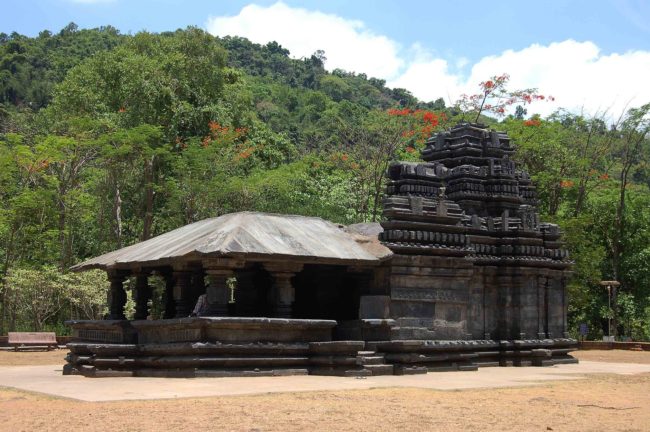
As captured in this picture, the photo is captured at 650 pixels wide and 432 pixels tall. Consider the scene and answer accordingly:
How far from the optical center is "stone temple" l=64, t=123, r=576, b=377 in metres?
15.7

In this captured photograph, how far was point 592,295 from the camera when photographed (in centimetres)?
3731

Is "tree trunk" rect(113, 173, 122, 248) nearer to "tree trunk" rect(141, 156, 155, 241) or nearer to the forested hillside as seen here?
the forested hillside

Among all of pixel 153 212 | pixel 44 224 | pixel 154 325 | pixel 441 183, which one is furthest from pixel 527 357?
pixel 153 212

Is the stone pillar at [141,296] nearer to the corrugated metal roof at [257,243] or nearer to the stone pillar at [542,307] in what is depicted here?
the corrugated metal roof at [257,243]

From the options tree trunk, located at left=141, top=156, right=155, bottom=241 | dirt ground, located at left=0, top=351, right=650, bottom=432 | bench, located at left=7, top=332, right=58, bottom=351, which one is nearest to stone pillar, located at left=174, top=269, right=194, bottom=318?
dirt ground, located at left=0, top=351, right=650, bottom=432

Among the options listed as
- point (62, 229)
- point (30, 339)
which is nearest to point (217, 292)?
point (30, 339)

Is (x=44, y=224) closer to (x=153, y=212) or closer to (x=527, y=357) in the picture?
(x=153, y=212)

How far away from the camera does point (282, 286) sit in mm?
16609

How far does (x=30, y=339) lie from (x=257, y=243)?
1454cm

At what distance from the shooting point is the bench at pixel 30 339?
1050 inches

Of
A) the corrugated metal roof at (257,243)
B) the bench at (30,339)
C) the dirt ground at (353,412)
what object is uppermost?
the corrugated metal roof at (257,243)

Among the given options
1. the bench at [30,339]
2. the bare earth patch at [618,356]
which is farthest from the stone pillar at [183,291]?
the bare earth patch at [618,356]

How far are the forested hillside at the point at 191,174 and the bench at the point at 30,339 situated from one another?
4.16 meters

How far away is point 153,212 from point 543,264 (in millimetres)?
25404
